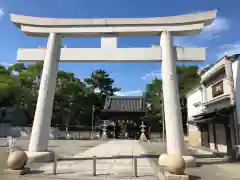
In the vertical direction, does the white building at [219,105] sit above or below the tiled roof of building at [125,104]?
below

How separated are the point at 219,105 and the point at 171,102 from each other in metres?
8.65

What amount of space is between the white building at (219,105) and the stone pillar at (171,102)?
538 cm

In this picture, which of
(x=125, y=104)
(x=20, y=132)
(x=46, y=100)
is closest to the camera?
(x=46, y=100)

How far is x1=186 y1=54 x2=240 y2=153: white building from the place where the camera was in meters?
15.5

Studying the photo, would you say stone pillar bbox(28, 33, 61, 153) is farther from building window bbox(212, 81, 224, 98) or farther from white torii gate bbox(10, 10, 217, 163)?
building window bbox(212, 81, 224, 98)

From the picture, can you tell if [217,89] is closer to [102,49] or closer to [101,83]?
[102,49]

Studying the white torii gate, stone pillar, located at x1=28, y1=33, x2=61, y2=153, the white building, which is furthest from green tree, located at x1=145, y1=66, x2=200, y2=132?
stone pillar, located at x1=28, y1=33, x2=61, y2=153

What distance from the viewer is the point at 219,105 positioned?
60.8ft

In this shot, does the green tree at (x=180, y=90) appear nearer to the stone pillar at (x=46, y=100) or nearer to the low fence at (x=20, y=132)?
the low fence at (x=20, y=132)

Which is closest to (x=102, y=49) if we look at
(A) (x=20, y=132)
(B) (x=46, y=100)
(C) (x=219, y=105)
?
(B) (x=46, y=100)

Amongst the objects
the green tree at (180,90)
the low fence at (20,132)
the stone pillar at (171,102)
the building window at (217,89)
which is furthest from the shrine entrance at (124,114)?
the stone pillar at (171,102)

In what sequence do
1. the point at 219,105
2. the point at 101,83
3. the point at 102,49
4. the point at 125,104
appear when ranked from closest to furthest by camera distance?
1. the point at 102,49
2. the point at 219,105
3. the point at 125,104
4. the point at 101,83

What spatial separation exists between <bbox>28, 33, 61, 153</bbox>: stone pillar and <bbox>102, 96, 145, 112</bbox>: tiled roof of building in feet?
90.3

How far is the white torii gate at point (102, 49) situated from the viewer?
12.1 metres
